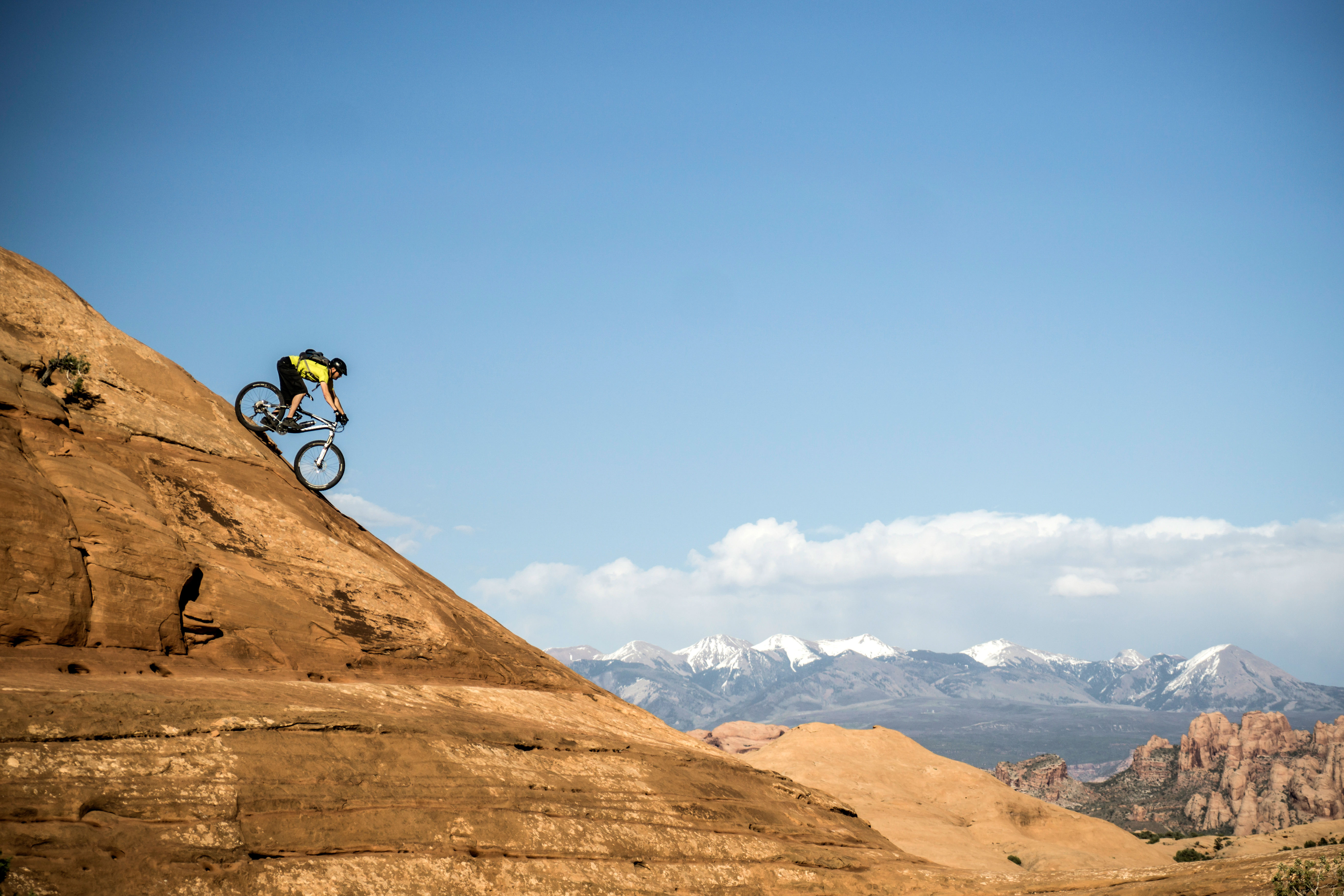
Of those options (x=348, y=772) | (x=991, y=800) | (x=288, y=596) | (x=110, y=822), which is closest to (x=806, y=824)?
(x=348, y=772)

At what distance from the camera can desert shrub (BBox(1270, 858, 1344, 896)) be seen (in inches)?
717

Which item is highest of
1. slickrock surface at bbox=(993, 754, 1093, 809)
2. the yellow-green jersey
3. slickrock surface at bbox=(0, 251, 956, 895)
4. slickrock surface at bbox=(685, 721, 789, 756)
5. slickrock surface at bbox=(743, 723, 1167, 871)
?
the yellow-green jersey

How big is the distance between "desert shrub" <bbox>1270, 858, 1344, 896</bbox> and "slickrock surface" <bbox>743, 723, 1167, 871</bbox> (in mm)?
27955

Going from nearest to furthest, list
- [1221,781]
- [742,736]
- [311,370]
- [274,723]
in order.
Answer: [274,723] < [311,370] < [742,736] < [1221,781]

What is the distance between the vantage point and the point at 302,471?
28578mm

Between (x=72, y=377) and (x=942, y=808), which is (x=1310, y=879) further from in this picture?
(x=942, y=808)

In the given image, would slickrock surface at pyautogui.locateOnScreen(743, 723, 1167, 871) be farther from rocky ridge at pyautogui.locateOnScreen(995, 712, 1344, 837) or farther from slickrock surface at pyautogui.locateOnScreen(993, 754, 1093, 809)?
slickrock surface at pyautogui.locateOnScreen(993, 754, 1093, 809)

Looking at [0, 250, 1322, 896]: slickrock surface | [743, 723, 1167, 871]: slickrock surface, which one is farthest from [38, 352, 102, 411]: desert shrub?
[743, 723, 1167, 871]: slickrock surface

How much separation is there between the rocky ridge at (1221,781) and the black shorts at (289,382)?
163 m

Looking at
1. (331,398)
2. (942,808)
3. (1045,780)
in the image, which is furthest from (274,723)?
(1045,780)

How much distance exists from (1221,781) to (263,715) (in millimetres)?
190969

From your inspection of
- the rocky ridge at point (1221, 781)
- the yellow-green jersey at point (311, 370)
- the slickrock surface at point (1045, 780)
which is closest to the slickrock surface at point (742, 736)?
the rocky ridge at point (1221, 781)

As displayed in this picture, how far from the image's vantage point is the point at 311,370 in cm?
2764

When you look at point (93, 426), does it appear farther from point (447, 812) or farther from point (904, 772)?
point (904, 772)
